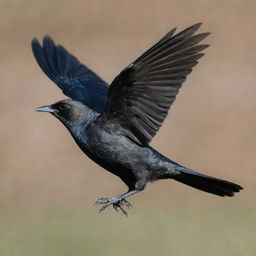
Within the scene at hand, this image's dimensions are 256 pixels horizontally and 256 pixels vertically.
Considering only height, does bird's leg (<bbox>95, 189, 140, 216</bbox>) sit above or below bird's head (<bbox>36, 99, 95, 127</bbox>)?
below

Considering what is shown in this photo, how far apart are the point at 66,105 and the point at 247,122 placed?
925cm

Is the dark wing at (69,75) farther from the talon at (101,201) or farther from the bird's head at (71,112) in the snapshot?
the talon at (101,201)

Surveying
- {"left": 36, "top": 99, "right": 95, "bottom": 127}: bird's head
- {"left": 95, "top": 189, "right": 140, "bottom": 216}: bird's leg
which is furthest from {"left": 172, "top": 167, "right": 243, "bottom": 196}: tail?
{"left": 36, "top": 99, "right": 95, "bottom": 127}: bird's head

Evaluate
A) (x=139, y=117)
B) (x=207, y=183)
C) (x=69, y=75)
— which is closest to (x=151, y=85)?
(x=139, y=117)

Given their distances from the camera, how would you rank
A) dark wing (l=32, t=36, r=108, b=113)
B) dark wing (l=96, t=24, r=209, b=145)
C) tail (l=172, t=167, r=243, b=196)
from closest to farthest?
dark wing (l=96, t=24, r=209, b=145)
tail (l=172, t=167, r=243, b=196)
dark wing (l=32, t=36, r=108, b=113)

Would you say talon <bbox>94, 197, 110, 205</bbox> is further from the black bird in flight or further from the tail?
the tail

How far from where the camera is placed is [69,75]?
1162 cm

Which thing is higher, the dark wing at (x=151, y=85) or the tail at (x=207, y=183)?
the dark wing at (x=151, y=85)

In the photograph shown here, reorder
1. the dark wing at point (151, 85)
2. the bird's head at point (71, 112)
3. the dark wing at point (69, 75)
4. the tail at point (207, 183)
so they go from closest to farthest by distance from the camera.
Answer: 1. the dark wing at point (151, 85)
2. the bird's head at point (71, 112)
3. the tail at point (207, 183)
4. the dark wing at point (69, 75)

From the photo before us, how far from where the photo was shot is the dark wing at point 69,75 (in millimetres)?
10992

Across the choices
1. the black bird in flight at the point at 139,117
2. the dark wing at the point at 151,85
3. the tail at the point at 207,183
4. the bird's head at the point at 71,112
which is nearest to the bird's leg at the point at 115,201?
the black bird in flight at the point at 139,117

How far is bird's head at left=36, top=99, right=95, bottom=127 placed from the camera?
939cm

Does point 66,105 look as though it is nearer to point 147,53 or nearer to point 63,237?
point 147,53

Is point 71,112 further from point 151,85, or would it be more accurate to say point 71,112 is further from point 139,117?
point 151,85
